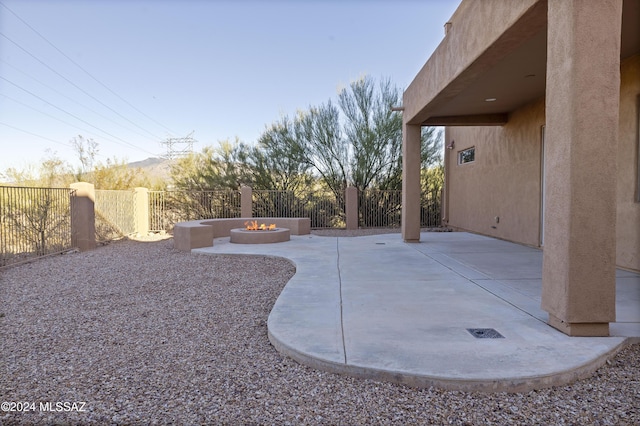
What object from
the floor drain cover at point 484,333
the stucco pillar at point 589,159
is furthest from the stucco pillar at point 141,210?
the stucco pillar at point 589,159

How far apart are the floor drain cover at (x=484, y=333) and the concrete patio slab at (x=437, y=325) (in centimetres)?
6

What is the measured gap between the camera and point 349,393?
2830 mm

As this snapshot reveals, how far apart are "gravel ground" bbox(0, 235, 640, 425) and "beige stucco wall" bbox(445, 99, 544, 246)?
23.7 ft

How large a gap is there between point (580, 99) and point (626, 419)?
261 cm

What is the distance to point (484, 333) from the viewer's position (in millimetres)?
3807

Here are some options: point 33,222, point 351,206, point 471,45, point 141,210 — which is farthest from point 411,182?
point 141,210

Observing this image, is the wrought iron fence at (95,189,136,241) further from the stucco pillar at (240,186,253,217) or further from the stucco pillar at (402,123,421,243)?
the stucco pillar at (402,123,421,243)

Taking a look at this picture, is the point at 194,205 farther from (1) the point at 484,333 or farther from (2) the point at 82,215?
(1) the point at 484,333

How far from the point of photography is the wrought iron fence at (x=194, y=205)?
17000mm

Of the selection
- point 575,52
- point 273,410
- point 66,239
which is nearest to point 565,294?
point 575,52

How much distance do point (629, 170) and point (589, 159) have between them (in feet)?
13.6

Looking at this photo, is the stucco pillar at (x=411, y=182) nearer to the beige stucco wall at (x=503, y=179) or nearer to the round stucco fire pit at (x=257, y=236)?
the beige stucco wall at (x=503, y=179)

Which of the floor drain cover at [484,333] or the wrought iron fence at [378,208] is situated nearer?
the floor drain cover at [484,333]

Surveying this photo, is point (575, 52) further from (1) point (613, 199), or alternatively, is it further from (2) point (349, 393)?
(2) point (349, 393)
